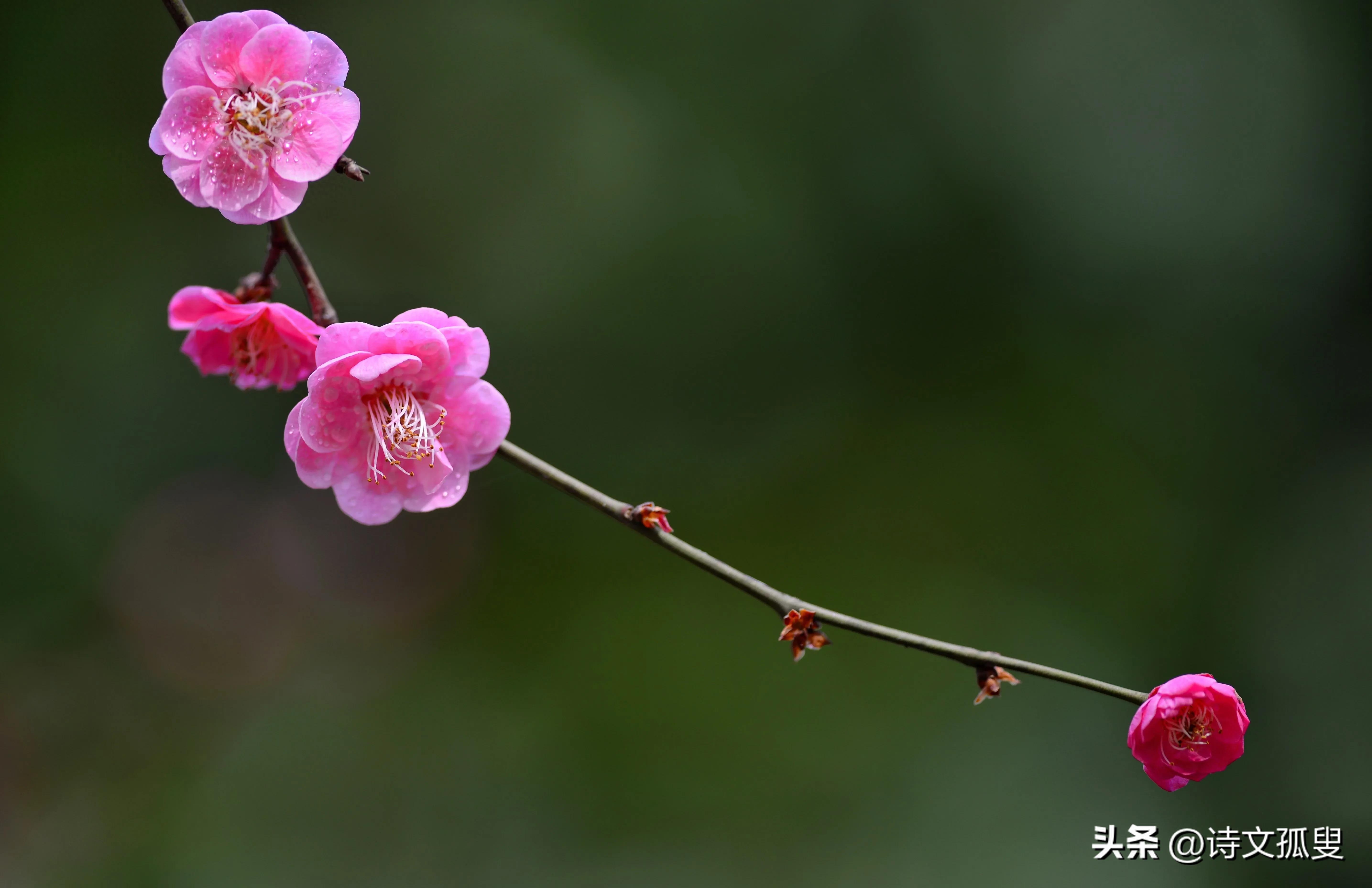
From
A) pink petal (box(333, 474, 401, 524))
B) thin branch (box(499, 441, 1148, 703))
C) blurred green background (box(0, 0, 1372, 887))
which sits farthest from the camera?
blurred green background (box(0, 0, 1372, 887))

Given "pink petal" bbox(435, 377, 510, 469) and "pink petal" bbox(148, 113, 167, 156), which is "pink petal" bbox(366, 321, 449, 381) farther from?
"pink petal" bbox(148, 113, 167, 156)

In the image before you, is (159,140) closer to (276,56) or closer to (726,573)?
(276,56)

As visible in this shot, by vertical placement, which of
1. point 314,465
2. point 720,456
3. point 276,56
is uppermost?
point 720,456

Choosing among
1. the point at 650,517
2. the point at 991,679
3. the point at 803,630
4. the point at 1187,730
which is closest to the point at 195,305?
the point at 650,517

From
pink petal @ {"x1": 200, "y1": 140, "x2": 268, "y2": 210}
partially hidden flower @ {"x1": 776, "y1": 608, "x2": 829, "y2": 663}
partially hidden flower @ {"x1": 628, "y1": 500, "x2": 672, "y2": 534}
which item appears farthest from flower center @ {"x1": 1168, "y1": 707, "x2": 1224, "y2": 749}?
pink petal @ {"x1": 200, "y1": 140, "x2": 268, "y2": 210}

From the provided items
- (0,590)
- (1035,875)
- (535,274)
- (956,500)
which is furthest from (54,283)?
(1035,875)

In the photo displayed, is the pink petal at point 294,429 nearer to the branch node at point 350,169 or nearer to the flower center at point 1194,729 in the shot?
the branch node at point 350,169

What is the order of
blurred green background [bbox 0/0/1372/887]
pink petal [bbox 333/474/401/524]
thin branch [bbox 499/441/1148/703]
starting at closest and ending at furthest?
1. thin branch [bbox 499/441/1148/703]
2. pink petal [bbox 333/474/401/524]
3. blurred green background [bbox 0/0/1372/887]

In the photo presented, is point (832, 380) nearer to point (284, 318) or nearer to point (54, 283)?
point (54, 283)
